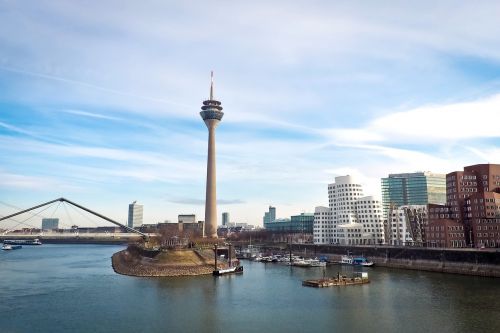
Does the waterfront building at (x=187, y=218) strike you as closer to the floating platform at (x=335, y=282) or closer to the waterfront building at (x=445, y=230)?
the waterfront building at (x=445, y=230)

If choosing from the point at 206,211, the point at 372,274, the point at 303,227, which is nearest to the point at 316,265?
the point at 372,274

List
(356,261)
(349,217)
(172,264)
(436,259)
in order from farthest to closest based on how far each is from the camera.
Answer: (349,217) → (356,261) → (172,264) → (436,259)

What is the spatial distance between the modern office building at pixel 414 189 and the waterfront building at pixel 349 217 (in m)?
46.0

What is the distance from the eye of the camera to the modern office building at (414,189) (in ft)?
489

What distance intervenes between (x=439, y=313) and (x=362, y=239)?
65.8 metres

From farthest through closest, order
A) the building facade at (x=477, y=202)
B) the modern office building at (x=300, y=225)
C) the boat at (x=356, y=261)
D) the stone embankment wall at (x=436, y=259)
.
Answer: the modern office building at (x=300, y=225) < the boat at (x=356, y=261) < the building facade at (x=477, y=202) < the stone embankment wall at (x=436, y=259)

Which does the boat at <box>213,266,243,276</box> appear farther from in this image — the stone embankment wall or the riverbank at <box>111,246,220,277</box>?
the stone embankment wall

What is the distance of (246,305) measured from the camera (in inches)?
1478

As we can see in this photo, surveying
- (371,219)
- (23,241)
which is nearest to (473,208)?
(371,219)

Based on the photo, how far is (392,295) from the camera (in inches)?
1634

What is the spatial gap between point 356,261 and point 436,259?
15.5m

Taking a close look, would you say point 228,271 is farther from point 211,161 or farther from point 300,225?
point 300,225

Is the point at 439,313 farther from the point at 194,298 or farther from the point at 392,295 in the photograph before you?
the point at 194,298

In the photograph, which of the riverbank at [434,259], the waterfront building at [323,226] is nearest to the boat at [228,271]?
the riverbank at [434,259]
